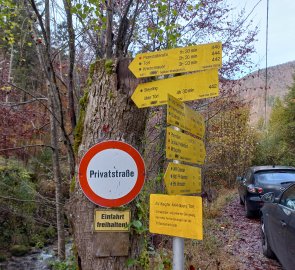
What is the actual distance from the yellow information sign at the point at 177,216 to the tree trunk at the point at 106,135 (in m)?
0.39

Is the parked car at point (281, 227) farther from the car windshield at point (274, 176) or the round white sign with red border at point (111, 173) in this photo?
the car windshield at point (274, 176)

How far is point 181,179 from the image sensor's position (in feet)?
8.86

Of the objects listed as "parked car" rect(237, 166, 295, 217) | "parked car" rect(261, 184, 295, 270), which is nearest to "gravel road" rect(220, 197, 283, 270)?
"parked car" rect(261, 184, 295, 270)

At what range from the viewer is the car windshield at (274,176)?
33.2 ft

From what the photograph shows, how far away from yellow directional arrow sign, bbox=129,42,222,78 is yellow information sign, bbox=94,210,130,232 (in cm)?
113

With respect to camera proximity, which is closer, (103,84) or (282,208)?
(103,84)

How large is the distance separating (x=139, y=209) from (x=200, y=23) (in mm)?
6955

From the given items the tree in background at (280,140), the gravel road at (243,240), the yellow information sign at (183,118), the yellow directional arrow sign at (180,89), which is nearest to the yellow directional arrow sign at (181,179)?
the yellow information sign at (183,118)

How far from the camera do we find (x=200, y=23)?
29.5 ft

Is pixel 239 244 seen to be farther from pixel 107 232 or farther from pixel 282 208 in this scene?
pixel 107 232

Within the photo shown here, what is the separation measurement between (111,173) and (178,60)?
3.33ft

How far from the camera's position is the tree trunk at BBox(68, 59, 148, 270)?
2.93 metres

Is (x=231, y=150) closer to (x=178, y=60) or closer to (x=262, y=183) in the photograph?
(x=262, y=183)

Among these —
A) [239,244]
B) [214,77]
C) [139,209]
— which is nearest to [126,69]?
[214,77]
